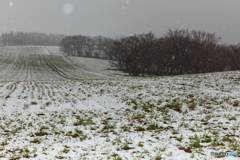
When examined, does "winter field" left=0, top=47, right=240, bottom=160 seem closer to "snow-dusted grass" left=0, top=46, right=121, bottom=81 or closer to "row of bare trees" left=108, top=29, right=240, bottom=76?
"snow-dusted grass" left=0, top=46, right=121, bottom=81

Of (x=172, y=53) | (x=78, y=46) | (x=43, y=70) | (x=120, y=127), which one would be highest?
(x=78, y=46)

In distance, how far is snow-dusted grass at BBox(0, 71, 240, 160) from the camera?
593 centimetres

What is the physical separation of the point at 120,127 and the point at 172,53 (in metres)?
52.1

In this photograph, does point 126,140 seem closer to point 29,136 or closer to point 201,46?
point 29,136

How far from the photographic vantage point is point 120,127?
923cm

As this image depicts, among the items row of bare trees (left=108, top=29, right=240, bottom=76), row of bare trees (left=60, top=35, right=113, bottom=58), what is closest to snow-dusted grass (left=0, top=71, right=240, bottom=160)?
row of bare trees (left=108, top=29, right=240, bottom=76)

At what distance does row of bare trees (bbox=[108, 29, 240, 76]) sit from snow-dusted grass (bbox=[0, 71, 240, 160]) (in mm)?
42670

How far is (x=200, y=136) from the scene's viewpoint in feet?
23.0

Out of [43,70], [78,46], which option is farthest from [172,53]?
[78,46]

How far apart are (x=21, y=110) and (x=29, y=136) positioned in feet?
19.5

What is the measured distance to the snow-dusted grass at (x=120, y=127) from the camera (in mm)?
5930

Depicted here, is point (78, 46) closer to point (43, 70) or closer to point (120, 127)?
point (43, 70)

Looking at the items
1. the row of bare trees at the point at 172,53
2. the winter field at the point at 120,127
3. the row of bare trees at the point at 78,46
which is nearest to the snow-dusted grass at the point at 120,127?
the winter field at the point at 120,127

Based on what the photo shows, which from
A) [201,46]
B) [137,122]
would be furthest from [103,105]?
[201,46]
